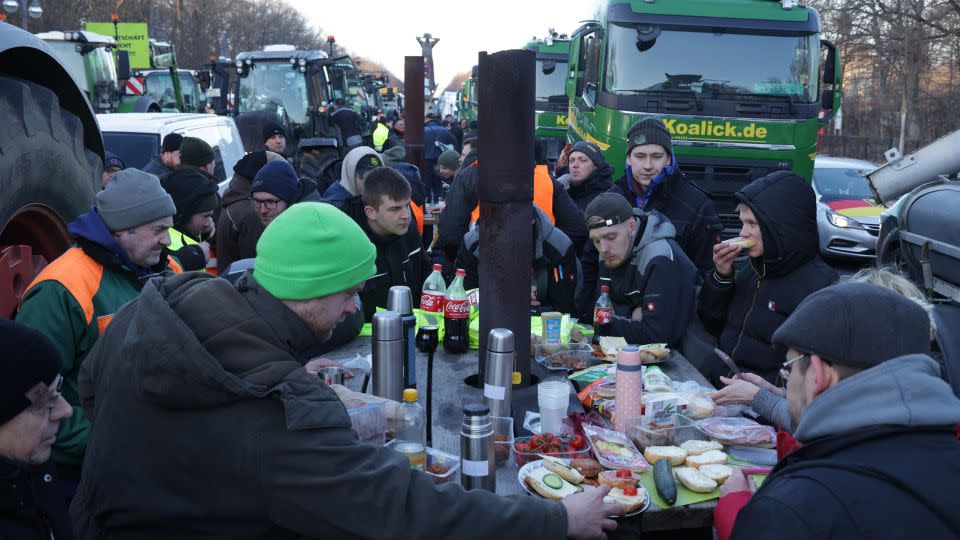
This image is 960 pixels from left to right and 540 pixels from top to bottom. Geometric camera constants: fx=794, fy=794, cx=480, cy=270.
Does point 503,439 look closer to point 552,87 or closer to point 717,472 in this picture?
point 717,472

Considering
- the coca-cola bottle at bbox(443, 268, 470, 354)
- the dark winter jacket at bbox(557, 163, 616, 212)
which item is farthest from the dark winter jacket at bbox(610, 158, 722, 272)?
the coca-cola bottle at bbox(443, 268, 470, 354)

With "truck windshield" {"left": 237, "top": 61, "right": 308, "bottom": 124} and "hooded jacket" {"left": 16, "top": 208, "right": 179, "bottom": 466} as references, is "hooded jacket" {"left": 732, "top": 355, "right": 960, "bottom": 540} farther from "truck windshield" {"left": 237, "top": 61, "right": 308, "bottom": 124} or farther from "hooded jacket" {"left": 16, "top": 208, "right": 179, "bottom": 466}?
"truck windshield" {"left": 237, "top": 61, "right": 308, "bottom": 124}

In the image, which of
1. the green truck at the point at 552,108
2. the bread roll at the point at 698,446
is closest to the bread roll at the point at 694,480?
the bread roll at the point at 698,446

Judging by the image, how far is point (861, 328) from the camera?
228 centimetres

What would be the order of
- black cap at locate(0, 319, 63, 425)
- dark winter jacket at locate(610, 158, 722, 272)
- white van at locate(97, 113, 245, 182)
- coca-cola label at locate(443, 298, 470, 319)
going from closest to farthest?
black cap at locate(0, 319, 63, 425) < coca-cola label at locate(443, 298, 470, 319) < dark winter jacket at locate(610, 158, 722, 272) < white van at locate(97, 113, 245, 182)

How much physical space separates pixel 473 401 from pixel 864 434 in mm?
1936

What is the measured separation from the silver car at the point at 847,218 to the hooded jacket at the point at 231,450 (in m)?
11.0

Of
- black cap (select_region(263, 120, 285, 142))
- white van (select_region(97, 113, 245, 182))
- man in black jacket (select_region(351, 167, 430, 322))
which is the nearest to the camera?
man in black jacket (select_region(351, 167, 430, 322))

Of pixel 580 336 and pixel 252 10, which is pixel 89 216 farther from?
pixel 252 10

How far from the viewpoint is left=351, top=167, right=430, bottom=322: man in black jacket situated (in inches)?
210

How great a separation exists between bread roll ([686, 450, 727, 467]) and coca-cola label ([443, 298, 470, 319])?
1706mm

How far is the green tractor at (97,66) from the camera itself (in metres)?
16.6

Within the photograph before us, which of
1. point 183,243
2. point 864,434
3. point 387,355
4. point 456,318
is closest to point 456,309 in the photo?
point 456,318

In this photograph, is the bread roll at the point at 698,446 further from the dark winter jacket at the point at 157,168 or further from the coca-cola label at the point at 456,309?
the dark winter jacket at the point at 157,168
